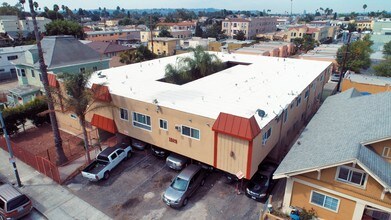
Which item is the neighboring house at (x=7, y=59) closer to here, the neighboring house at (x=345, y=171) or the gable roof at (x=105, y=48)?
the gable roof at (x=105, y=48)

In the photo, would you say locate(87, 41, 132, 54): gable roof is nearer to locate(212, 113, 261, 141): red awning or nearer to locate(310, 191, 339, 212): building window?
locate(212, 113, 261, 141): red awning

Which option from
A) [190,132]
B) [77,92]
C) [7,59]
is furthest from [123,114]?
[7,59]

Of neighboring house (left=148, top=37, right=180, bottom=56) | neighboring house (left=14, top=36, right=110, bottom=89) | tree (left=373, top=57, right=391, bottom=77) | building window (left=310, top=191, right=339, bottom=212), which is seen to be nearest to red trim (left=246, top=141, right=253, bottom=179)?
building window (left=310, top=191, right=339, bottom=212)

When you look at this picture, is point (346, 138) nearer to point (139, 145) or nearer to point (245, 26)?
point (139, 145)

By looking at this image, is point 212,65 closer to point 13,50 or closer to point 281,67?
point 281,67

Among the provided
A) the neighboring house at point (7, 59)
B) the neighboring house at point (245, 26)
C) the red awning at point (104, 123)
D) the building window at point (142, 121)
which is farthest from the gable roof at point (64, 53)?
the neighboring house at point (245, 26)

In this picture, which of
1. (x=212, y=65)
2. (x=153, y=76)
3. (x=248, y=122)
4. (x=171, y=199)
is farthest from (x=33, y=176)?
(x=212, y=65)
